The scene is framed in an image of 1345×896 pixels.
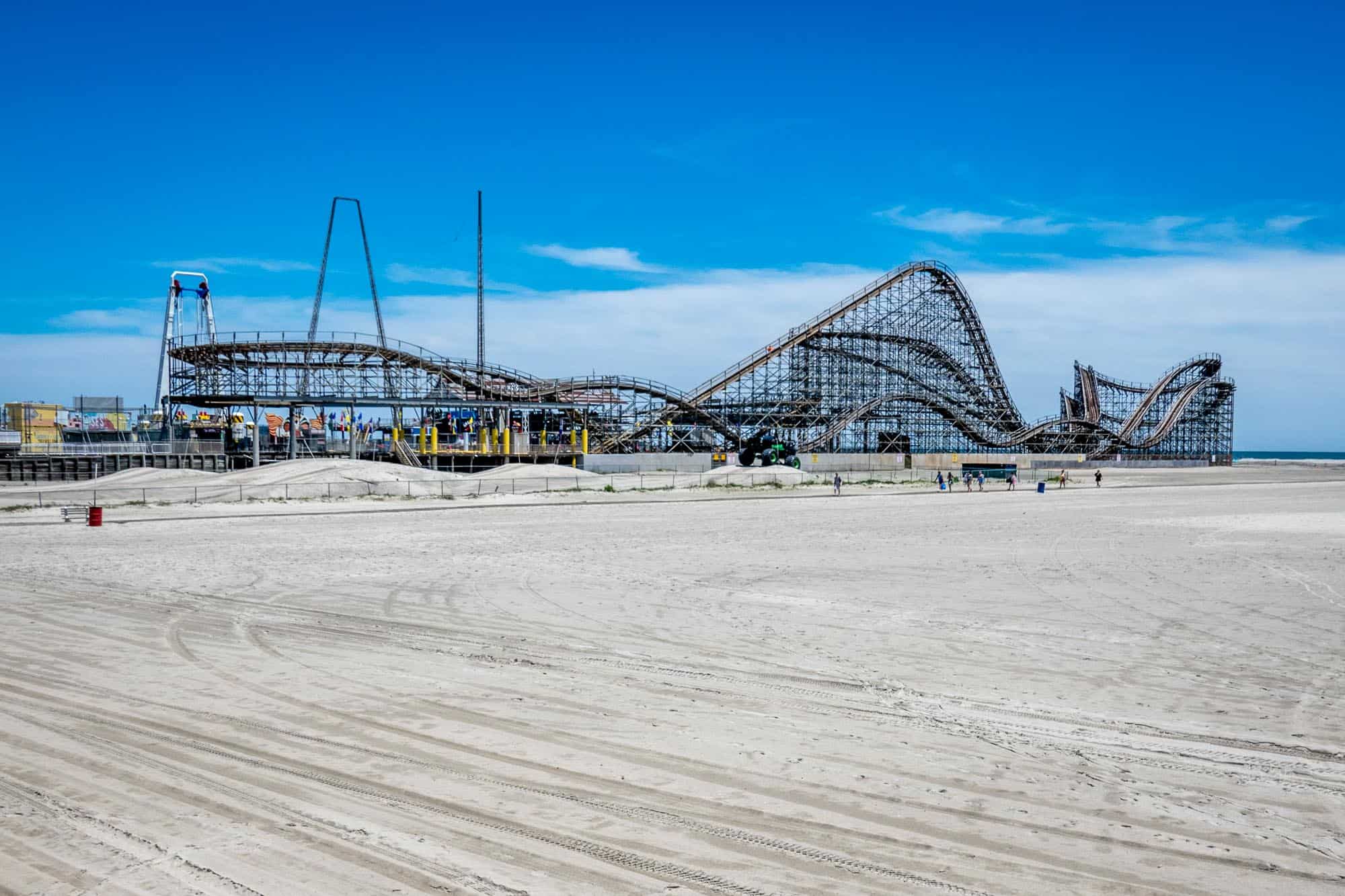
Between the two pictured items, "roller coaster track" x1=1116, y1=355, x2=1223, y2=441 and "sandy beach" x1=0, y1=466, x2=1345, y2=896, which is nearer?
"sandy beach" x1=0, y1=466, x2=1345, y2=896

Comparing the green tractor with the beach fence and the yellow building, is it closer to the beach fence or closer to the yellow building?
the beach fence

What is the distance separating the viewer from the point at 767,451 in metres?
47.8

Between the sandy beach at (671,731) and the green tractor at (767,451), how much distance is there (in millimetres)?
32885

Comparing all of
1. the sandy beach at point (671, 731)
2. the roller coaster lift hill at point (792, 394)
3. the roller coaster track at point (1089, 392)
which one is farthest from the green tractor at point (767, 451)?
the sandy beach at point (671, 731)

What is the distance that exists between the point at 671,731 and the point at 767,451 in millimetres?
42985

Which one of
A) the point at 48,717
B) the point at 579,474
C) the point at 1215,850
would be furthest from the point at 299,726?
the point at 579,474

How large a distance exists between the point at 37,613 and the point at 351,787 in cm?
658

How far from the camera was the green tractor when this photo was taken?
4519 centimetres

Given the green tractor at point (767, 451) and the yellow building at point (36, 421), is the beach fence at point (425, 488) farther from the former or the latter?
the yellow building at point (36, 421)

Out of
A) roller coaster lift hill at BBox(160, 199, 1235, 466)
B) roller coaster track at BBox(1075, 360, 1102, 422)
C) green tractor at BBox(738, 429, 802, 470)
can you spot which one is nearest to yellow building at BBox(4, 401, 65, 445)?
roller coaster lift hill at BBox(160, 199, 1235, 466)

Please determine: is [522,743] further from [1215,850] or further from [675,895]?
[1215,850]

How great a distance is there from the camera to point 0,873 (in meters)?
3.34

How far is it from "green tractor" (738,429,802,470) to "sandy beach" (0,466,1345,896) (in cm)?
3288

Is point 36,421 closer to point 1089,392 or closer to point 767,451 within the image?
point 767,451
